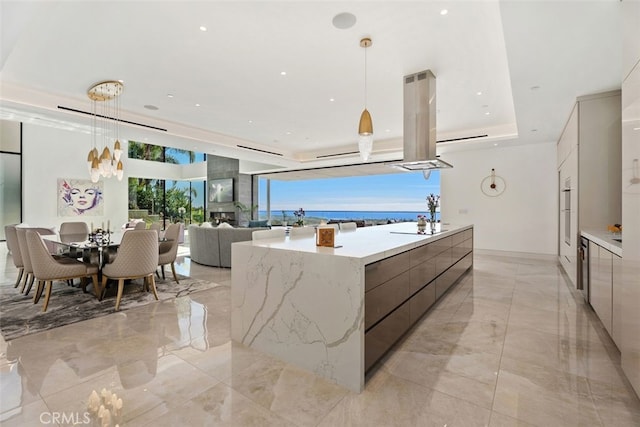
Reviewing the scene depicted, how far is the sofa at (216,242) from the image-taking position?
5.74 meters

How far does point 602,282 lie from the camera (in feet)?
9.20

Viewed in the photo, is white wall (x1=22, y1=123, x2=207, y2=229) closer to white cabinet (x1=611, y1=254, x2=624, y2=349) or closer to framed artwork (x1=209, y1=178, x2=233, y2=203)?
framed artwork (x1=209, y1=178, x2=233, y2=203)

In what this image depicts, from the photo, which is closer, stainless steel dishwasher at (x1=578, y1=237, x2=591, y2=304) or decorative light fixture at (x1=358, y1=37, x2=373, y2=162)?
decorative light fixture at (x1=358, y1=37, x2=373, y2=162)

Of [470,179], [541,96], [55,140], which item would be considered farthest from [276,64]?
[55,140]

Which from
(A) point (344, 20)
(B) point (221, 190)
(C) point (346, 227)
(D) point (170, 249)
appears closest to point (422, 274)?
(C) point (346, 227)

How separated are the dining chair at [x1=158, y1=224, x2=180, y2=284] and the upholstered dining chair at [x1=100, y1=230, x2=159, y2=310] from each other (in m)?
0.88

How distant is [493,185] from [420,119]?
4.60 metres

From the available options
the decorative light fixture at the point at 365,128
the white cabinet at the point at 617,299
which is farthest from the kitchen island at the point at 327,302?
the white cabinet at the point at 617,299

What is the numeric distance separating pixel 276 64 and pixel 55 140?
8.26 metres

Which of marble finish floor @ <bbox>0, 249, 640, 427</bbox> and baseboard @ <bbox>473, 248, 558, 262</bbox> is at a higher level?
baseboard @ <bbox>473, 248, 558, 262</bbox>

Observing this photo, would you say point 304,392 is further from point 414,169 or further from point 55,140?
point 55,140

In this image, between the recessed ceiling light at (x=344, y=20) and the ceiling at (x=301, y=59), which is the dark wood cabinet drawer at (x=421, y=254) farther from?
the recessed ceiling light at (x=344, y=20)

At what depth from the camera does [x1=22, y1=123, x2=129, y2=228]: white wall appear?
314 inches

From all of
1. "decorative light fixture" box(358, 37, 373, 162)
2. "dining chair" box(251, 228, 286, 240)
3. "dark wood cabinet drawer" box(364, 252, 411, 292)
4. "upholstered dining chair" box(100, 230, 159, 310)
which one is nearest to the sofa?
"upholstered dining chair" box(100, 230, 159, 310)
